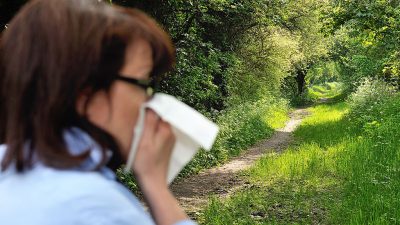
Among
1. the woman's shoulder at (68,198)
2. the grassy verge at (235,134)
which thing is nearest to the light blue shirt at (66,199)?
the woman's shoulder at (68,198)

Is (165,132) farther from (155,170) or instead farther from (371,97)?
(371,97)

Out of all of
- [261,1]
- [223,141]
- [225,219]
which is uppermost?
[261,1]

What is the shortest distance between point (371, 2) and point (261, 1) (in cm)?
348

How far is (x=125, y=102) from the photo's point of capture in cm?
108

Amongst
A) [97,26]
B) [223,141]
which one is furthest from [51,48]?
[223,141]

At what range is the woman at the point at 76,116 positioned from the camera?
3.02ft

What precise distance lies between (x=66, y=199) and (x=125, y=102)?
0.28 metres

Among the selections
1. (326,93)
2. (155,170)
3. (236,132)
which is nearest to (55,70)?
(155,170)

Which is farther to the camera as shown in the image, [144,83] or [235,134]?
[235,134]

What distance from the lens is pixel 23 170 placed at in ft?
3.21

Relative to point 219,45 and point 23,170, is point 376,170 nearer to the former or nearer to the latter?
point 23,170

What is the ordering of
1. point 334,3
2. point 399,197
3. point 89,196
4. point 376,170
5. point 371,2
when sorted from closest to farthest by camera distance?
point 89,196 → point 399,197 → point 376,170 → point 371,2 → point 334,3

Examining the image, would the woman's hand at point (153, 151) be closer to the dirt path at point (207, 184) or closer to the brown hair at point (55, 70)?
the brown hair at point (55, 70)

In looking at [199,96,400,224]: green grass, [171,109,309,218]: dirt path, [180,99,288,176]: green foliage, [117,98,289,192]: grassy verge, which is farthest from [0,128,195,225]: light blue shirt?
[180,99,288,176]: green foliage
